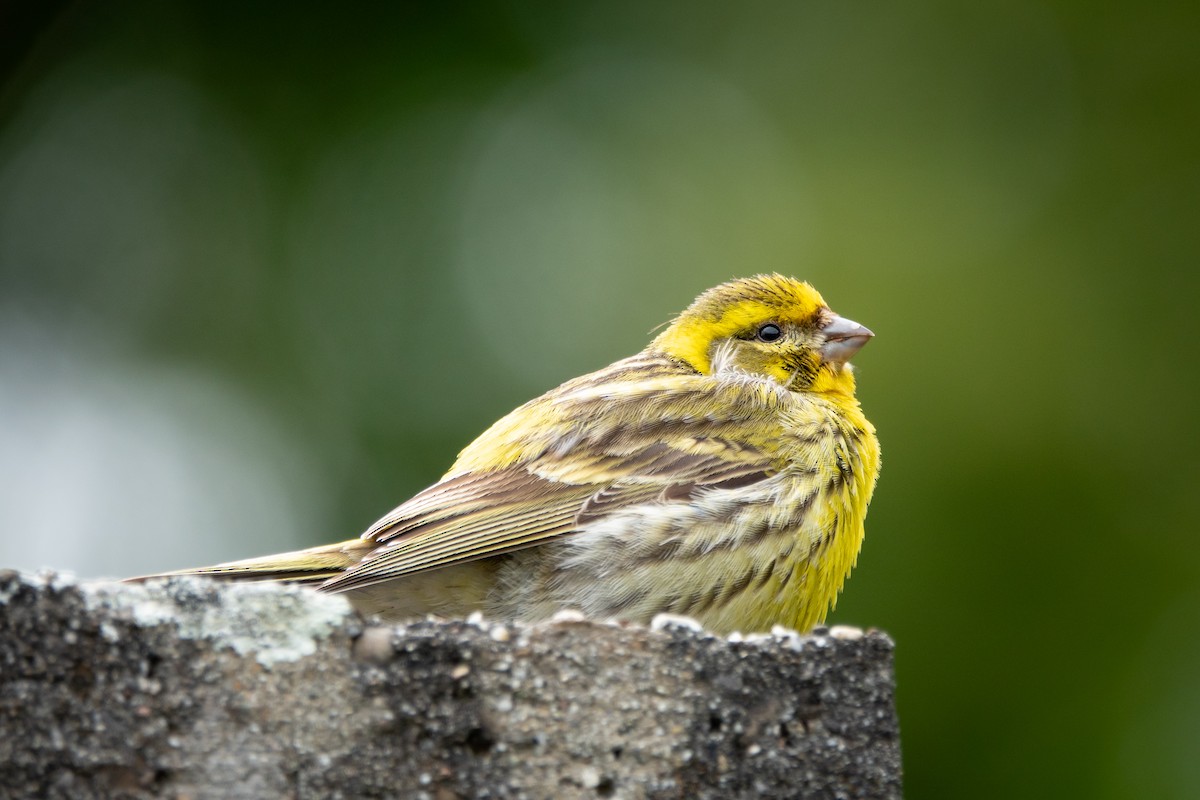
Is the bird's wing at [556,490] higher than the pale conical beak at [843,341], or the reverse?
the pale conical beak at [843,341]

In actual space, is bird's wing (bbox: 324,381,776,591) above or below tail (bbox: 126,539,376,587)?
above

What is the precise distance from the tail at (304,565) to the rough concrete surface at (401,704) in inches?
61.6

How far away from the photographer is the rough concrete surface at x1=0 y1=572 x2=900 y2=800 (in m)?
2.18

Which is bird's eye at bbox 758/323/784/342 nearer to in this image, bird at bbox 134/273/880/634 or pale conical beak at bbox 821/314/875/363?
pale conical beak at bbox 821/314/875/363

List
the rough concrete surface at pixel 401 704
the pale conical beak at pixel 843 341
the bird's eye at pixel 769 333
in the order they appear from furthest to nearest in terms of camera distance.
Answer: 1. the bird's eye at pixel 769 333
2. the pale conical beak at pixel 843 341
3. the rough concrete surface at pixel 401 704

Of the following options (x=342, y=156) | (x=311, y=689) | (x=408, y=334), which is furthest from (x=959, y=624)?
(x=311, y=689)

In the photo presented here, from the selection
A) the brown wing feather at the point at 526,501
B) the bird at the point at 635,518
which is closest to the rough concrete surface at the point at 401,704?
the bird at the point at 635,518

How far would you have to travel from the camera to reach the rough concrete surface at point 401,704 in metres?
2.18

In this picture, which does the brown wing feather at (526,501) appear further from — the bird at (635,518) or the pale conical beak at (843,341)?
the pale conical beak at (843,341)

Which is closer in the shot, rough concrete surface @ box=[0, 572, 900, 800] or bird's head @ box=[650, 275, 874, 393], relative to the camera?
rough concrete surface @ box=[0, 572, 900, 800]

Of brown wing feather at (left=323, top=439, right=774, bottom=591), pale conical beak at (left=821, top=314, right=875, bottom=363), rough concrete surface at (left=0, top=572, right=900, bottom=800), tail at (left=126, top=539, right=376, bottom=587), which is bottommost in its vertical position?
rough concrete surface at (left=0, top=572, right=900, bottom=800)

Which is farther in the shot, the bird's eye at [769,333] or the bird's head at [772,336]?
the bird's eye at [769,333]

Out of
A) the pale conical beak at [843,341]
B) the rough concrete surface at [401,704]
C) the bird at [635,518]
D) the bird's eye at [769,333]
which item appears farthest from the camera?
the bird's eye at [769,333]

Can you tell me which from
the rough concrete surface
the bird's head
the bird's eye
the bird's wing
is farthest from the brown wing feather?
the rough concrete surface
